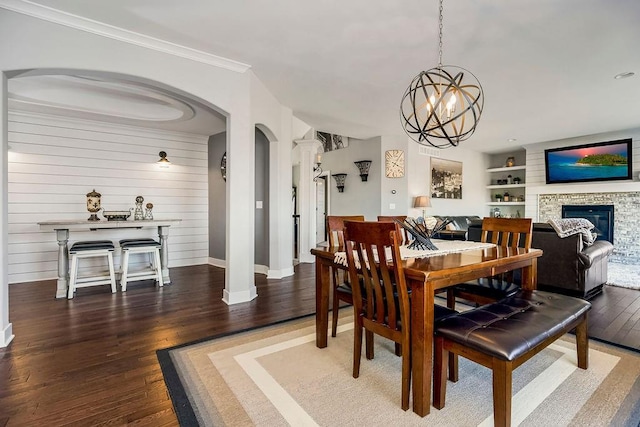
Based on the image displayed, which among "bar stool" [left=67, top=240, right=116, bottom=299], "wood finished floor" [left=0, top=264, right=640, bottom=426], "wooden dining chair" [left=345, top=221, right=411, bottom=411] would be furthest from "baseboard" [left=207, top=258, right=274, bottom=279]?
"wooden dining chair" [left=345, top=221, right=411, bottom=411]

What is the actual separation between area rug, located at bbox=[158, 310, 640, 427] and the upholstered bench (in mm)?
176

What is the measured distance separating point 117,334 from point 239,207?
1583 mm

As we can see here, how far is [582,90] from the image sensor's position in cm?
402

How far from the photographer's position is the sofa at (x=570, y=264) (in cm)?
354

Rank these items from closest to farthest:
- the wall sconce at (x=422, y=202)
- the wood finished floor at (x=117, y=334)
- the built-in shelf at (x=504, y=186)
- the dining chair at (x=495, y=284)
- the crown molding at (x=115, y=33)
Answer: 1. the wood finished floor at (x=117, y=334)
2. the dining chair at (x=495, y=284)
3. the crown molding at (x=115, y=33)
4. the wall sconce at (x=422, y=202)
5. the built-in shelf at (x=504, y=186)

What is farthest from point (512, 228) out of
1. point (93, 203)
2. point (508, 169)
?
point (508, 169)

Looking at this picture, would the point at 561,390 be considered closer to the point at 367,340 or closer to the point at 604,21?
the point at 367,340

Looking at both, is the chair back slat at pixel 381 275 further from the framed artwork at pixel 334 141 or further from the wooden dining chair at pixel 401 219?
the framed artwork at pixel 334 141

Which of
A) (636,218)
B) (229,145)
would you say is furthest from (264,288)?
(636,218)

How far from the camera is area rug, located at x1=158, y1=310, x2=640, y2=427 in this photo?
156cm

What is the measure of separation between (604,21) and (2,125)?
4.75 m

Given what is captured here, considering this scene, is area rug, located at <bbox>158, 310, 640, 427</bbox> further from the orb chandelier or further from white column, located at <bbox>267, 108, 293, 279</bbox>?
white column, located at <bbox>267, 108, 293, 279</bbox>

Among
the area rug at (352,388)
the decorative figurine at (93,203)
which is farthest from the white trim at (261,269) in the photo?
the area rug at (352,388)

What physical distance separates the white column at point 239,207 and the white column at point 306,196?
2.33 m
